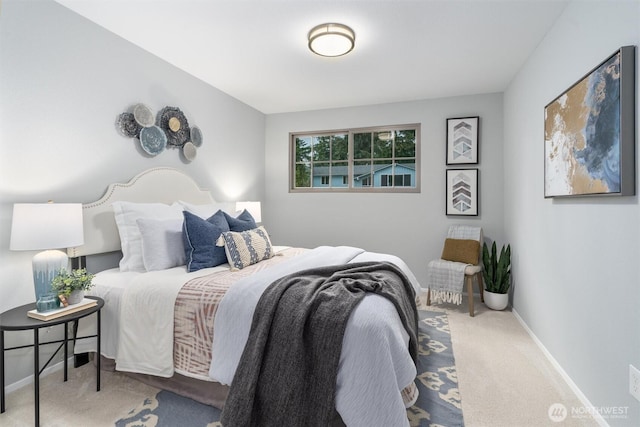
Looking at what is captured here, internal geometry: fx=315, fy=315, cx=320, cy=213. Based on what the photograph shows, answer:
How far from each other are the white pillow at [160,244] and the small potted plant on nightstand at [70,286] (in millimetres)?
433

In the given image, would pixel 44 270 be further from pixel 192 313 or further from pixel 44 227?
pixel 192 313

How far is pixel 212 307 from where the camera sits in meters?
1.78

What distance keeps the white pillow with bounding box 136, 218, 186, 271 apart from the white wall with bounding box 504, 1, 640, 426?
2.74 metres

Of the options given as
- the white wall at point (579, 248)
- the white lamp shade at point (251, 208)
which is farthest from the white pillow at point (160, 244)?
the white wall at point (579, 248)

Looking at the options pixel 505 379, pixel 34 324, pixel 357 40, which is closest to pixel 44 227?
pixel 34 324

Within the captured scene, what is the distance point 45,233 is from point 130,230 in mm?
634

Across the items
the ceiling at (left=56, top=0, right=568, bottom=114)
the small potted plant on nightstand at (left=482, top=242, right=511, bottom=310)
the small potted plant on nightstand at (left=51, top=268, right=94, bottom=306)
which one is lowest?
the small potted plant on nightstand at (left=482, top=242, right=511, bottom=310)

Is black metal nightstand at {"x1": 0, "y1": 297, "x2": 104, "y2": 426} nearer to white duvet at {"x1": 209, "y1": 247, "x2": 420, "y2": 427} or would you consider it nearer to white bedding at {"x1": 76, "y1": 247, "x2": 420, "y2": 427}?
white bedding at {"x1": 76, "y1": 247, "x2": 420, "y2": 427}

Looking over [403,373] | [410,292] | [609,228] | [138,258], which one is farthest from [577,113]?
[138,258]

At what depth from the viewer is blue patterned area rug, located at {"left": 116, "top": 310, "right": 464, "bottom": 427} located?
171 cm

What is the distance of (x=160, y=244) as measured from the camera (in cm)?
236

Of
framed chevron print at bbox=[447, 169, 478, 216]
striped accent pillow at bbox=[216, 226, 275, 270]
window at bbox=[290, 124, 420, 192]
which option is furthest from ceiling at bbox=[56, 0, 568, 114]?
striped accent pillow at bbox=[216, 226, 275, 270]

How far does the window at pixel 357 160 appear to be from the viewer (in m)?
4.30

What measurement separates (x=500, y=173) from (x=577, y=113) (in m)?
2.02
